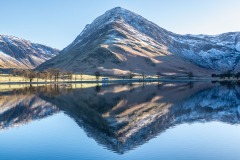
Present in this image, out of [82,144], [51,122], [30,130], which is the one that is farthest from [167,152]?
[51,122]

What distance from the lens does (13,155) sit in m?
39.5

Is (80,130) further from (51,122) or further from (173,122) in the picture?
(173,122)

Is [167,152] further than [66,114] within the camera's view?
No

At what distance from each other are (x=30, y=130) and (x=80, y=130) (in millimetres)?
9617

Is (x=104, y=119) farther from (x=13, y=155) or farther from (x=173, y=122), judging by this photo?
(x=13, y=155)

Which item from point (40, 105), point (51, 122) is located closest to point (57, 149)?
point (51, 122)

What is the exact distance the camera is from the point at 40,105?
294ft

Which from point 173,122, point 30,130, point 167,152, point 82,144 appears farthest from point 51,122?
point 167,152

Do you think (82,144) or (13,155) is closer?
(13,155)

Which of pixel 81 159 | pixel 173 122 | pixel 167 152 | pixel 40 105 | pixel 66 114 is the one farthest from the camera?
pixel 40 105

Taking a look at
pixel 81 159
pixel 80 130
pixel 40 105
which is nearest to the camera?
pixel 81 159

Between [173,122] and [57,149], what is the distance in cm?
2824

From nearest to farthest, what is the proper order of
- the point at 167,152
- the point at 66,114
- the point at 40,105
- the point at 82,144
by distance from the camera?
the point at 167,152 < the point at 82,144 < the point at 66,114 < the point at 40,105

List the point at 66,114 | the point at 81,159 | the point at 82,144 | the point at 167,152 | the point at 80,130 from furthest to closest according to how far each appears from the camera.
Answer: the point at 66,114
the point at 80,130
the point at 82,144
the point at 167,152
the point at 81,159
